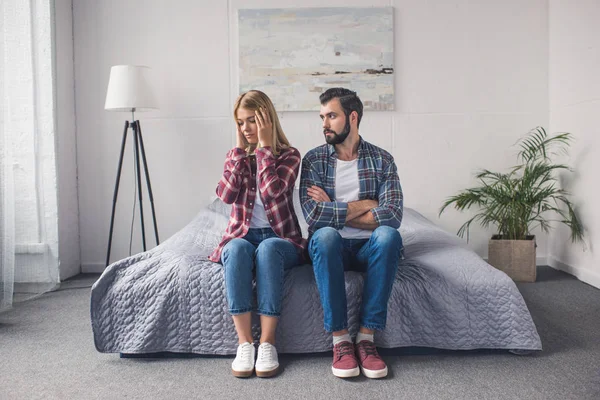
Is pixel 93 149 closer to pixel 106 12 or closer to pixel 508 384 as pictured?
pixel 106 12

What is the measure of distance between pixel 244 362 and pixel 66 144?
261 cm

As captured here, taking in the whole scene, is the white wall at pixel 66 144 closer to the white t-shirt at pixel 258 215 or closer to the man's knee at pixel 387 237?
the white t-shirt at pixel 258 215

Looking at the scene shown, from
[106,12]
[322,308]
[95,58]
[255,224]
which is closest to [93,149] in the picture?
[95,58]

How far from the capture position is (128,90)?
146 inches

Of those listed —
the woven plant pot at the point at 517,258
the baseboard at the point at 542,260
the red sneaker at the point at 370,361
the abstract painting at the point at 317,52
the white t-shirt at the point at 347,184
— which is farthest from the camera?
the baseboard at the point at 542,260

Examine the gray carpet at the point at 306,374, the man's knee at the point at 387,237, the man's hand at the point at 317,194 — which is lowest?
the gray carpet at the point at 306,374

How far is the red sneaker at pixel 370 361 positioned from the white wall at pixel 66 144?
2548 mm

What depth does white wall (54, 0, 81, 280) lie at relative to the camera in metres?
3.93

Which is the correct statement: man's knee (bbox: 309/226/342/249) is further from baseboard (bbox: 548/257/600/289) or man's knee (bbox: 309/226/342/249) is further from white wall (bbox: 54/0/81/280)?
white wall (bbox: 54/0/81/280)

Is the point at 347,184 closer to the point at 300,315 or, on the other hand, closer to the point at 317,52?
the point at 300,315

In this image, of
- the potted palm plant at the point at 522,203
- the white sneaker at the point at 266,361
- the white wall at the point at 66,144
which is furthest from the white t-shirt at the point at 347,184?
the white wall at the point at 66,144

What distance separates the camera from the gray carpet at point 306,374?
191 centimetres

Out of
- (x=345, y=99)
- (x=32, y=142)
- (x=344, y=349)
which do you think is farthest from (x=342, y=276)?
(x=32, y=142)

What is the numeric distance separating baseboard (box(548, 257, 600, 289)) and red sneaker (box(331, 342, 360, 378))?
6.68ft
